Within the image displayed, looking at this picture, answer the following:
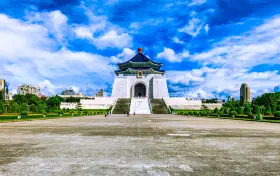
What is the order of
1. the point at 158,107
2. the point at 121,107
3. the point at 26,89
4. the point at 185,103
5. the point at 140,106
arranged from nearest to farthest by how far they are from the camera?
the point at 121,107 → the point at 158,107 → the point at 140,106 → the point at 185,103 → the point at 26,89

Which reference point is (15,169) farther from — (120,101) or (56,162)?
(120,101)

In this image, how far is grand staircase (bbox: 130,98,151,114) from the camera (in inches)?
1615

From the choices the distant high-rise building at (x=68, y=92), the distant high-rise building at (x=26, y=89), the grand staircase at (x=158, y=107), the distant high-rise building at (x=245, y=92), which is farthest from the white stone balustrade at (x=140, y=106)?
the distant high-rise building at (x=68, y=92)

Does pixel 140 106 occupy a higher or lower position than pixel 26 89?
lower

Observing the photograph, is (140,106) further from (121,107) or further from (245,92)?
(245,92)

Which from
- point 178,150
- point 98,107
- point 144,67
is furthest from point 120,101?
point 178,150

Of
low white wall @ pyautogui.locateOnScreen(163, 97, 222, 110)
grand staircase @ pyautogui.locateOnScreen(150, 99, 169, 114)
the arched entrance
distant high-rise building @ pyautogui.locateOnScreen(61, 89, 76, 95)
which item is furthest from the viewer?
distant high-rise building @ pyautogui.locateOnScreen(61, 89, 76, 95)

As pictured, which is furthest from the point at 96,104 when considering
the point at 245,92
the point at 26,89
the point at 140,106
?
the point at 26,89

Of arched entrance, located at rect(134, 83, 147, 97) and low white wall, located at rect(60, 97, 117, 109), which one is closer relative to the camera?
low white wall, located at rect(60, 97, 117, 109)

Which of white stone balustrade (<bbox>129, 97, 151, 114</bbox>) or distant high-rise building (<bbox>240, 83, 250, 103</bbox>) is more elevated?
distant high-rise building (<bbox>240, 83, 250, 103</bbox>)

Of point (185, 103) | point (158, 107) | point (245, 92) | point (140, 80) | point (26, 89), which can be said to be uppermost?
point (26, 89)

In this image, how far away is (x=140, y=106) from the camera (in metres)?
43.6

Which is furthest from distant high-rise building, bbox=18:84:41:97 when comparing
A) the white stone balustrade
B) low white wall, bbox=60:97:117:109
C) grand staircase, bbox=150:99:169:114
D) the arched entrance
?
grand staircase, bbox=150:99:169:114

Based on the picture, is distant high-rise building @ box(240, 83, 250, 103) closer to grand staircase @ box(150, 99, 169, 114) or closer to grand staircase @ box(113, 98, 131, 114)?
grand staircase @ box(150, 99, 169, 114)
